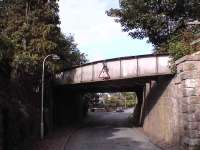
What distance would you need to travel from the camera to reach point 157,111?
41844 mm

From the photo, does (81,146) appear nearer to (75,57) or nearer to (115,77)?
(115,77)

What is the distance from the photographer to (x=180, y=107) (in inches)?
1286

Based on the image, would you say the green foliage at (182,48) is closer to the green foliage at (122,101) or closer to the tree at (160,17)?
the tree at (160,17)

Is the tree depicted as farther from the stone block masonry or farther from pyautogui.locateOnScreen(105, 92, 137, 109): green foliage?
pyautogui.locateOnScreen(105, 92, 137, 109): green foliage

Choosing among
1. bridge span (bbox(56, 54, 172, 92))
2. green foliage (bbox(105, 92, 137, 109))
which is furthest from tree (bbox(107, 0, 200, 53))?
green foliage (bbox(105, 92, 137, 109))

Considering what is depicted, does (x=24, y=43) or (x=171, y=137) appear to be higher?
(x=24, y=43)

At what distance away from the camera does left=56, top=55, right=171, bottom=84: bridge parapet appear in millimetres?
40000

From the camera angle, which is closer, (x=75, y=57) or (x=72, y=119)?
(x=72, y=119)

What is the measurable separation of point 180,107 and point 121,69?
11.2 m

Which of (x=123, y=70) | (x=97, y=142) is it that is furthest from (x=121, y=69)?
(x=97, y=142)

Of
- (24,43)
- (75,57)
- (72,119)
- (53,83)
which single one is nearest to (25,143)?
(24,43)

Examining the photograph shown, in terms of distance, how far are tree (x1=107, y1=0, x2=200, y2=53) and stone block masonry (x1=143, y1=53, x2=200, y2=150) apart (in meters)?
7.52

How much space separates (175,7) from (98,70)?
10.7 meters

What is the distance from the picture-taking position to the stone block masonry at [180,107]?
30.0 metres
